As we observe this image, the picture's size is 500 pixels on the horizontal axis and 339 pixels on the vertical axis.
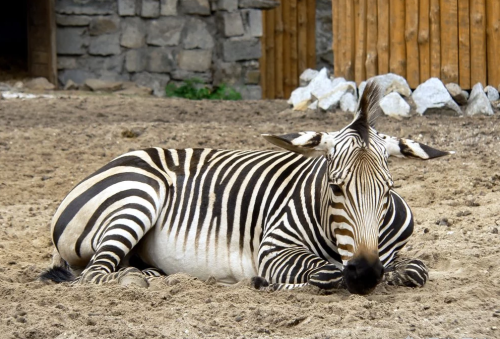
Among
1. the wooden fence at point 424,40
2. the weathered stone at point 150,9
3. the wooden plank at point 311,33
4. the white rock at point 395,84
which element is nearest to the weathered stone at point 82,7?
the weathered stone at point 150,9

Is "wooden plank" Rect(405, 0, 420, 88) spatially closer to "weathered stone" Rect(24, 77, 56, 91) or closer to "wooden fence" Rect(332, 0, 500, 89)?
"wooden fence" Rect(332, 0, 500, 89)

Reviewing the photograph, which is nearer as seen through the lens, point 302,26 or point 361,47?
point 361,47

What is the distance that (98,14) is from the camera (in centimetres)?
1413

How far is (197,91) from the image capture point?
47.2 feet

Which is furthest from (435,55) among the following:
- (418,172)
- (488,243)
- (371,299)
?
(371,299)

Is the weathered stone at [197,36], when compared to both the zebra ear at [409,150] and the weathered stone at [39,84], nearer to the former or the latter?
the weathered stone at [39,84]

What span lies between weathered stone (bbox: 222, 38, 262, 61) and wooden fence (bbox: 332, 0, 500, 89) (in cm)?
388

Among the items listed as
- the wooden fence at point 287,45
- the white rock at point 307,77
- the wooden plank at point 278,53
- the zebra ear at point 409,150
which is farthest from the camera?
the wooden plank at point 278,53

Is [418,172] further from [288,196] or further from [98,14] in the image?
[98,14]

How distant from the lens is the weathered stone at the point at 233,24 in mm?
14445

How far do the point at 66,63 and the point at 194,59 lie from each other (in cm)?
211

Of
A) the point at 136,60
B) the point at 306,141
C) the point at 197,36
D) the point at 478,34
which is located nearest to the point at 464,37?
the point at 478,34

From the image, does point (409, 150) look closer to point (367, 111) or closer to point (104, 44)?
point (367, 111)

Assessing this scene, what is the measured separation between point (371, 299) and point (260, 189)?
4.20 feet
